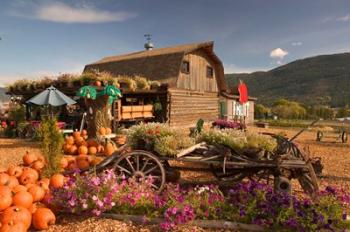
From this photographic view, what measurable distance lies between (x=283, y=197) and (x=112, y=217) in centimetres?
250

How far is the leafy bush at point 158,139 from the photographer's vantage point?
5359 millimetres

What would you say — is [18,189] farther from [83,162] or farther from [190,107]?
[190,107]

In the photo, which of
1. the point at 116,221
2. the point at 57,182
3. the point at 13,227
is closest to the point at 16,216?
the point at 13,227

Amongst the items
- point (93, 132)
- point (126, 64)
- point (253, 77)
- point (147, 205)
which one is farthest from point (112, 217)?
point (253, 77)

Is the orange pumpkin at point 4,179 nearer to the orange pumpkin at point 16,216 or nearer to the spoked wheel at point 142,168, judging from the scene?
the orange pumpkin at point 16,216

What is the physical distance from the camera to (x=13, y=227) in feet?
12.9

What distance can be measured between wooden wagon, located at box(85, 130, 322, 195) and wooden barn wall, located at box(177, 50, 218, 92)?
15132 millimetres

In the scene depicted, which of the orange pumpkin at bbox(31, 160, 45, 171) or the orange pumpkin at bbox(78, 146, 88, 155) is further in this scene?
the orange pumpkin at bbox(78, 146, 88, 155)

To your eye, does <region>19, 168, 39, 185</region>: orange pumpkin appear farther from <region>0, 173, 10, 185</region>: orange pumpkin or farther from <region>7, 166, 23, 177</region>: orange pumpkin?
<region>0, 173, 10, 185</region>: orange pumpkin

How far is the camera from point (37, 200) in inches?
192

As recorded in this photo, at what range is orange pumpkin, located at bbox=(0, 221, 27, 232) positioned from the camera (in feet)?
12.9

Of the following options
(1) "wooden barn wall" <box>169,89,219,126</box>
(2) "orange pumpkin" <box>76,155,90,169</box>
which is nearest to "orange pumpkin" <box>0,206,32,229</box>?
(2) "orange pumpkin" <box>76,155,90,169</box>

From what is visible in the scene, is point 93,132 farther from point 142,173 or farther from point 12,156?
point 142,173

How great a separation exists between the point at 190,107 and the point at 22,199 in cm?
1848
